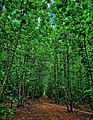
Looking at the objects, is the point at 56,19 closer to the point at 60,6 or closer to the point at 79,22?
the point at 79,22

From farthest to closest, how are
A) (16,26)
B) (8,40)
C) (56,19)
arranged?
(56,19) < (8,40) < (16,26)

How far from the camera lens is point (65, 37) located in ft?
53.4

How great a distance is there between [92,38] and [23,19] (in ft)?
14.0

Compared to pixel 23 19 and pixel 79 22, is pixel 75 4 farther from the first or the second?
pixel 23 19

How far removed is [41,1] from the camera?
760 cm

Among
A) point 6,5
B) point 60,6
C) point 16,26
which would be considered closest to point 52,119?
point 16,26

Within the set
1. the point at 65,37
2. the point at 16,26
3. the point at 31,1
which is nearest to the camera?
the point at 31,1

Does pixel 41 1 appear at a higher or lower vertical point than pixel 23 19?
higher

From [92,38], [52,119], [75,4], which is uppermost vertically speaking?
[75,4]

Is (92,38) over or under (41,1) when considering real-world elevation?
under

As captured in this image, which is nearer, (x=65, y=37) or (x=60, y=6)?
(x=60, y=6)

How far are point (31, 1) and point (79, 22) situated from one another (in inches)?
138

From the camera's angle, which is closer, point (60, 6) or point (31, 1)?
point (31, 1)

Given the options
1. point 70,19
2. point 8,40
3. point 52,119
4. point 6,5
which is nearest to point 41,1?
point 6,5
